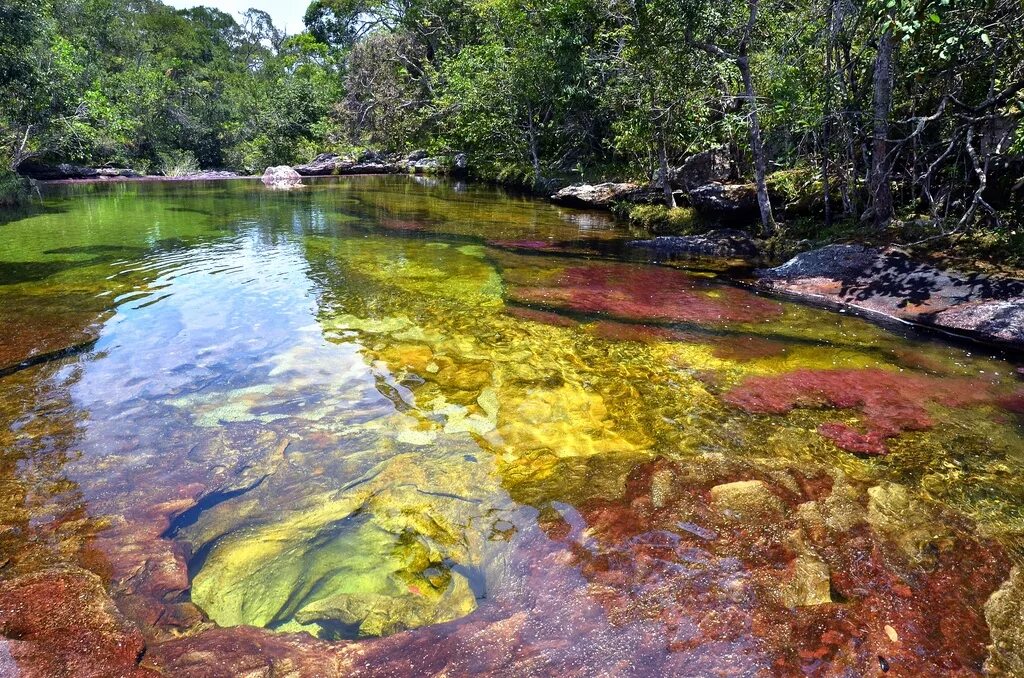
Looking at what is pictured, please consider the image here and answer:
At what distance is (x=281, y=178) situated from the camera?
36.0 metres

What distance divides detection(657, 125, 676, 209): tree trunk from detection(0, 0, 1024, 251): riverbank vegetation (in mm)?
117

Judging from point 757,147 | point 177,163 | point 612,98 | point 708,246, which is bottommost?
point 708,246

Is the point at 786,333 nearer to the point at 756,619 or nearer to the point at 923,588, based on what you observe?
the point at 923,588

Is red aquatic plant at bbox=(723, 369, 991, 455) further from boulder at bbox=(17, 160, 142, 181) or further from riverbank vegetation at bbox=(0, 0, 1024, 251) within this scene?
boulder at bbox=(17, 160, 142, 181)

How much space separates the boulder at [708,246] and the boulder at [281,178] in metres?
26.5

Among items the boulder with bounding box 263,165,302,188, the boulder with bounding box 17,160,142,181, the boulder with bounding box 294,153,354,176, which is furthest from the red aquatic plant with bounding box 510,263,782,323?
the boulder with bounding box 17,160,142,181

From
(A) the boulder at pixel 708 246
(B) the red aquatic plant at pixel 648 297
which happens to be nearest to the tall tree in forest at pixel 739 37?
(A) the boulder at pixel 708 246

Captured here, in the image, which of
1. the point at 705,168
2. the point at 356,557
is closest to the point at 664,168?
the point at 705,168

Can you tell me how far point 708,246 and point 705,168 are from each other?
185 inches

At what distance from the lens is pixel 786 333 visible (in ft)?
25.5

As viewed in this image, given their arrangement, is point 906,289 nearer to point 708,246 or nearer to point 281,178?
point 708,246

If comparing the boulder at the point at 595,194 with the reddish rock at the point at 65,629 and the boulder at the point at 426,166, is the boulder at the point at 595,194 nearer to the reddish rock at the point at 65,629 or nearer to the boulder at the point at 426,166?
the boulder at the point at 426,166

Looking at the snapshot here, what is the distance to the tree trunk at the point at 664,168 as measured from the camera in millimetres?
16359

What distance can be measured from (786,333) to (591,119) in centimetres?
2006
